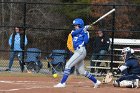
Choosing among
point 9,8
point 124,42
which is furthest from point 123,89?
point 9,8

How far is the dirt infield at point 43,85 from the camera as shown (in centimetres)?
1368

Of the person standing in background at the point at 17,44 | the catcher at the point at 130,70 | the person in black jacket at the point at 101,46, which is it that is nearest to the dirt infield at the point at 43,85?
the catcher at the point at 130,70

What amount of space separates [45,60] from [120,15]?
14.8 ft

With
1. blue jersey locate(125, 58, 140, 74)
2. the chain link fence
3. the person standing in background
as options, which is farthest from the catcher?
the chain link fence

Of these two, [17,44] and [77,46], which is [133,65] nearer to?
[77,46]

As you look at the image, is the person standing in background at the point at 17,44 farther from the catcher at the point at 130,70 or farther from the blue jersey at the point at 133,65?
the blue jersey at the point at 133,65

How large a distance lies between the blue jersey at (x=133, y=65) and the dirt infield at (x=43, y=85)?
2.38ft

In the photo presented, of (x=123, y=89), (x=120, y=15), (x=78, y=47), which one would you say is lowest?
(x=123, y=89)

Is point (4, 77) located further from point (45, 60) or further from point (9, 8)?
point (9, 8)

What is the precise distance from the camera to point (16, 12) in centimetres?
2580

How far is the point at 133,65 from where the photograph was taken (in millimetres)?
15219

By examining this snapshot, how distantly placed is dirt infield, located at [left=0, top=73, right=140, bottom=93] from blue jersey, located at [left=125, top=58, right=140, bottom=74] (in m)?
0.73

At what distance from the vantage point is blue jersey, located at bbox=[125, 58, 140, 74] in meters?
15.2

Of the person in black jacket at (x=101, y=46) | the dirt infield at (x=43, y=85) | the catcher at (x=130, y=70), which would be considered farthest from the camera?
the person in black jacket at (x=101, y=46)
